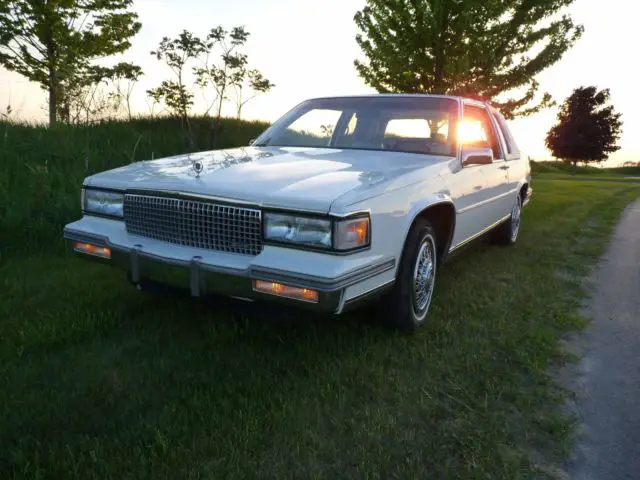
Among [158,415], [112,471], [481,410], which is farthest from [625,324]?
[112,471]

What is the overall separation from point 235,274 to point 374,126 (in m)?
2.35

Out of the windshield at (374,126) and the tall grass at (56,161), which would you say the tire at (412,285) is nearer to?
the windshield at (374,126)

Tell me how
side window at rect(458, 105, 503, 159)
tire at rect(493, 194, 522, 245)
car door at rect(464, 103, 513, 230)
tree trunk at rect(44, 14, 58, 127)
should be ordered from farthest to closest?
tree trunk at rect(44, 14, 58, 127), tire at rect(493, 194, 522, 245), car door at rect(464, 103, 513, 230), side window at rect(458, 105, 503, 159)

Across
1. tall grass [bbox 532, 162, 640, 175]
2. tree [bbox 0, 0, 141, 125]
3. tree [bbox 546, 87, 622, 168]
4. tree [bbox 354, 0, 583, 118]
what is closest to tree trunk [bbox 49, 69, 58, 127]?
tree [bbox 0, 0, 141, 125]

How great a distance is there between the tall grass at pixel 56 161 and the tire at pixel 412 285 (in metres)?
3.87

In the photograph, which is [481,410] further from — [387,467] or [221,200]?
[221,200]

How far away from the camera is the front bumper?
2656 mm

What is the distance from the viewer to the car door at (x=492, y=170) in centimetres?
501

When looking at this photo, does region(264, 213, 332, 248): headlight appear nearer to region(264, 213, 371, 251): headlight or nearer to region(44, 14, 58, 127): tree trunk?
region(264, 213, 371, 251): headlight

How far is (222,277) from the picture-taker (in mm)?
2844

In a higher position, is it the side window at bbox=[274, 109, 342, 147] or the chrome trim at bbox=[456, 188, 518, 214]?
the side window at bbox=[274, 109, 342, 147]

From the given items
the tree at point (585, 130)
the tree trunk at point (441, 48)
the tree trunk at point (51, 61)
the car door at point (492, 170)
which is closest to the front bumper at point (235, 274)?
the car door at point (492, 170)

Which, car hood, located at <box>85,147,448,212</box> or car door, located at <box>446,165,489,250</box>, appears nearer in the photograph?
car hood, located at <box>85,147,448,212</box>

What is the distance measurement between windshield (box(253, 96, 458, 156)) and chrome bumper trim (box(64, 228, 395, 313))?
1599 mm
